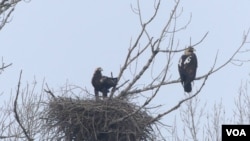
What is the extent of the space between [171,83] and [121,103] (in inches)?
29.4

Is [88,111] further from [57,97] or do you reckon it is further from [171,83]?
[171,83]

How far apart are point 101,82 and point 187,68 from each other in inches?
54.5

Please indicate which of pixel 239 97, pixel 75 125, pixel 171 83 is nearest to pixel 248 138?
pixel 171 83

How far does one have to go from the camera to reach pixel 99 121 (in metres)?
8.84

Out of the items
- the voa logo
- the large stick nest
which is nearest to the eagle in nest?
the large stick nest

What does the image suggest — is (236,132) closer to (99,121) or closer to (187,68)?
(99,121)

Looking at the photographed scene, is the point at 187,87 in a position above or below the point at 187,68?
below

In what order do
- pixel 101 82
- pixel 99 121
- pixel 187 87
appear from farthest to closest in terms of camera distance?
pixel 101 82 → pixel 187 87 → pixel 99 121

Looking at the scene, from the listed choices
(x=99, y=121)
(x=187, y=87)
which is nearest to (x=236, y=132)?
(x=99, y=121)

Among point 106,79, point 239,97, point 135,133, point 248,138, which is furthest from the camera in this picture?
point 239,97

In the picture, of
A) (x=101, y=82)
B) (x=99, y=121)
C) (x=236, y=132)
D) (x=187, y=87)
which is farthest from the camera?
(x=101, y=82)

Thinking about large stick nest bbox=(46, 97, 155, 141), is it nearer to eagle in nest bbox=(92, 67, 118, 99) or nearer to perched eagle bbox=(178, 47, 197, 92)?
eagle in nest bbox=(92, 67, 118, 99)

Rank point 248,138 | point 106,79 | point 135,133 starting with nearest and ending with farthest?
point 248,138
point 135,133
point 106,79

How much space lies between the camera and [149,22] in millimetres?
9031
